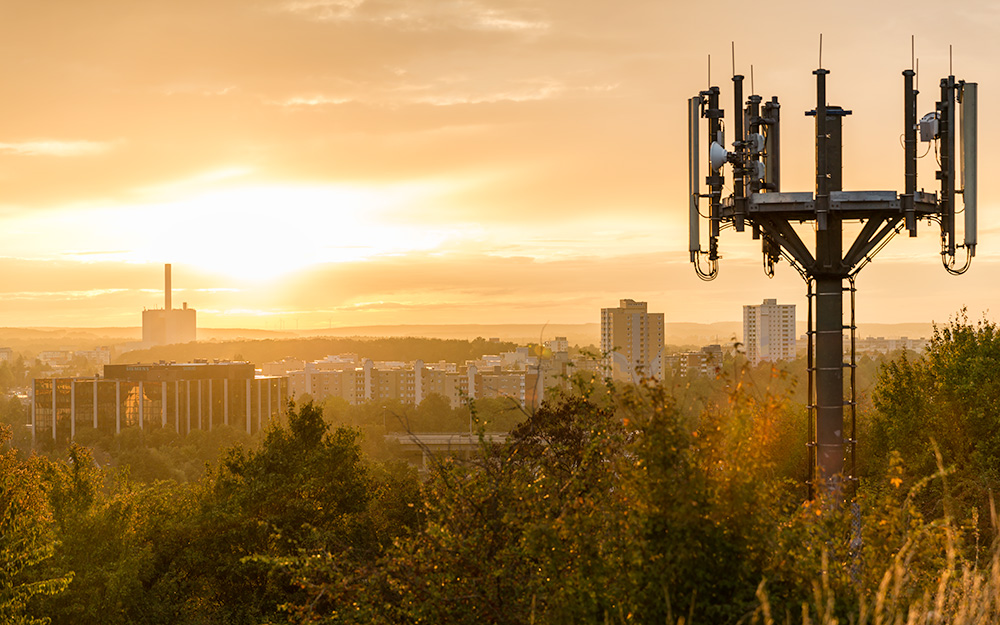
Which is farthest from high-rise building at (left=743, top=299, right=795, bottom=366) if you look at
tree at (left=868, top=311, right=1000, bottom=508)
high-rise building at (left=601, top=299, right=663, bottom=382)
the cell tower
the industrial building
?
the cell tower

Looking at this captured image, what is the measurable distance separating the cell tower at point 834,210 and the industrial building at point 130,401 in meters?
96.9

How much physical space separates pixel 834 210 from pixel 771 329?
175831 millimetres

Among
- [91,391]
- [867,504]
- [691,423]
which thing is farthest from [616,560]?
[91,391]

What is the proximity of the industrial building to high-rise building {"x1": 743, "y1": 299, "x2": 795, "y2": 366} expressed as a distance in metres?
93.2

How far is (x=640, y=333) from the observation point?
494 ft

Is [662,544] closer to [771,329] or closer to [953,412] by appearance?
[953,412]

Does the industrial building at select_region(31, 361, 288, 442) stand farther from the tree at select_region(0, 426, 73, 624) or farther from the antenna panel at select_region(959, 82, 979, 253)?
the antenna panel at select_region(959, 82, 979, 253)

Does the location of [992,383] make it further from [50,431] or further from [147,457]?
[50,431]

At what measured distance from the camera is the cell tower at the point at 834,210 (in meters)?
16.7

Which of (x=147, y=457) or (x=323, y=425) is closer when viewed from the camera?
(x=323, y=425)

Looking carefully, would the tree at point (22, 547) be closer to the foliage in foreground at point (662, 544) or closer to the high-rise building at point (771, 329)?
the foliage in foreground at point (662, 544)

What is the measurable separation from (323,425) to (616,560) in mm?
20409

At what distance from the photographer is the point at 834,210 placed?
54.7 feet

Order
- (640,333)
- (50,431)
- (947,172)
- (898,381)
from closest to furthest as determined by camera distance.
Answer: (947,172) < (898,381) < (50,431) < (640,333)
